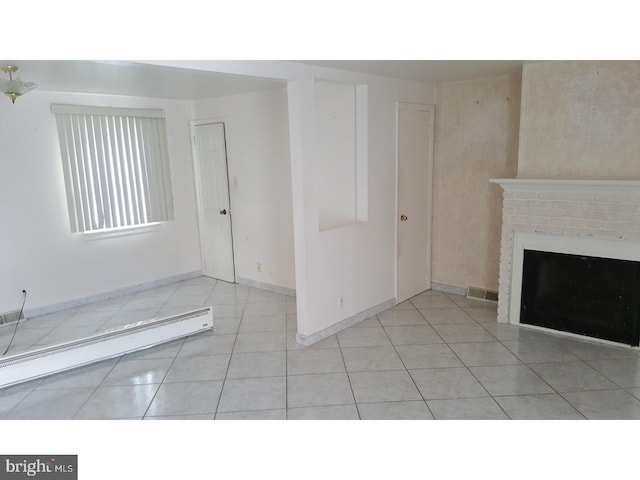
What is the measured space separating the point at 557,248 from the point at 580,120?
107 centimetres

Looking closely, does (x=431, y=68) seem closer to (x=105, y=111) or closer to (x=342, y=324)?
(x=342, y=324)

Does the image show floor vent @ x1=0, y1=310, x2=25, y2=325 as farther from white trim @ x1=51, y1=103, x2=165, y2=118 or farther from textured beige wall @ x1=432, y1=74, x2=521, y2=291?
textured beige wall @ x1=432, y1=74, x2=521, y2=291

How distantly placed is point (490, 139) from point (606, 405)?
2.69 meters

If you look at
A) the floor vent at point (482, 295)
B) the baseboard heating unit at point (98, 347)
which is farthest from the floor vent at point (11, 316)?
the floor vent at point (482, 295)

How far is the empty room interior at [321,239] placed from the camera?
306 cm

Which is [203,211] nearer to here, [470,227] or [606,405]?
[470,227]

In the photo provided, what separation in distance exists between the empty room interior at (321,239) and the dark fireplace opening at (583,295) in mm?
17

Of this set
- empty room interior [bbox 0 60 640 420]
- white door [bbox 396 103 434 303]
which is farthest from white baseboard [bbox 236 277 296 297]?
white door [bbox 396 103 434 303]

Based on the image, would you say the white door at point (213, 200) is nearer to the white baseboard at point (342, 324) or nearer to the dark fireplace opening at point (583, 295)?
the white baseboard at point (342, 324)

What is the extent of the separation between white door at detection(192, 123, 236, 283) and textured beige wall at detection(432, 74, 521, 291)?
2543 millimetres

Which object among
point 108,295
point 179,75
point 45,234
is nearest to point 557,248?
point 179,75

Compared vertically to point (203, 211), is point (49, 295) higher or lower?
lower

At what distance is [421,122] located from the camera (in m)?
4.67
